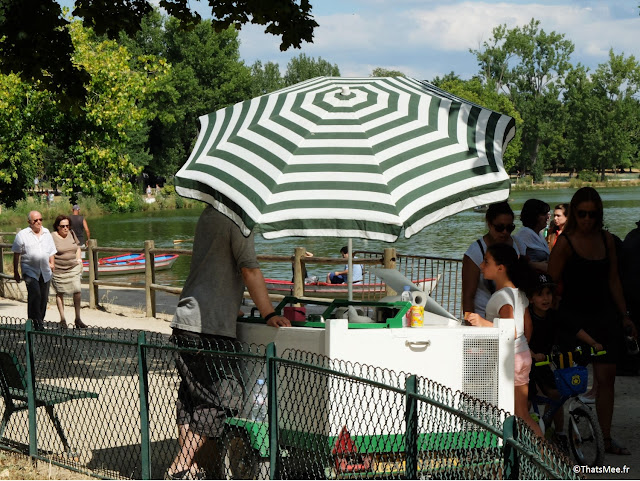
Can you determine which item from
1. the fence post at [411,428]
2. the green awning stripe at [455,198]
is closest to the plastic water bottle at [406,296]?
the green awning stripe at [455,198]

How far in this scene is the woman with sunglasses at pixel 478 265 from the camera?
6.56 m

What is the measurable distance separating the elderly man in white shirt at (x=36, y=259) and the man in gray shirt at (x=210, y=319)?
7823 mm

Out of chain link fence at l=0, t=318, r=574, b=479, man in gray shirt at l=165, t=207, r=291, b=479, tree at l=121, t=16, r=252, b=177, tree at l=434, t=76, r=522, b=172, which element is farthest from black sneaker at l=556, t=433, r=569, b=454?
tree at l=434, t=76, r=522, b=172

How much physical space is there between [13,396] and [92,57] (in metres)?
16.9

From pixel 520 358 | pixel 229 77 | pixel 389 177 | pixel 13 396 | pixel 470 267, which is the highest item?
pixel 229 77

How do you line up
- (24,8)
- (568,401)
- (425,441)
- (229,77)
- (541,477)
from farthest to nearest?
1. (229,77)
2. (24,8)
3. (568,401)
4. (425,441)
5. (541,477)

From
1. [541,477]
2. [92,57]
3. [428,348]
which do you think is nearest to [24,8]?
[428,348]

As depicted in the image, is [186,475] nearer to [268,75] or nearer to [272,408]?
[272,408]

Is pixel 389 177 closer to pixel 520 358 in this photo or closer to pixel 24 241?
Result: pixel 520 358

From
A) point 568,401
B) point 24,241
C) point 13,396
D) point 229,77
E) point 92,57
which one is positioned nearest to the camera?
point 568,401

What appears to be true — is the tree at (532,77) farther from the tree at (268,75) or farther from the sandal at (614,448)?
the sandal at (614,448)

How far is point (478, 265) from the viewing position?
6539mm

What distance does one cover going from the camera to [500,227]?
22.0ft

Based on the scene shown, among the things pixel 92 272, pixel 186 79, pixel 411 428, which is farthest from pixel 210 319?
pixel 186 79
